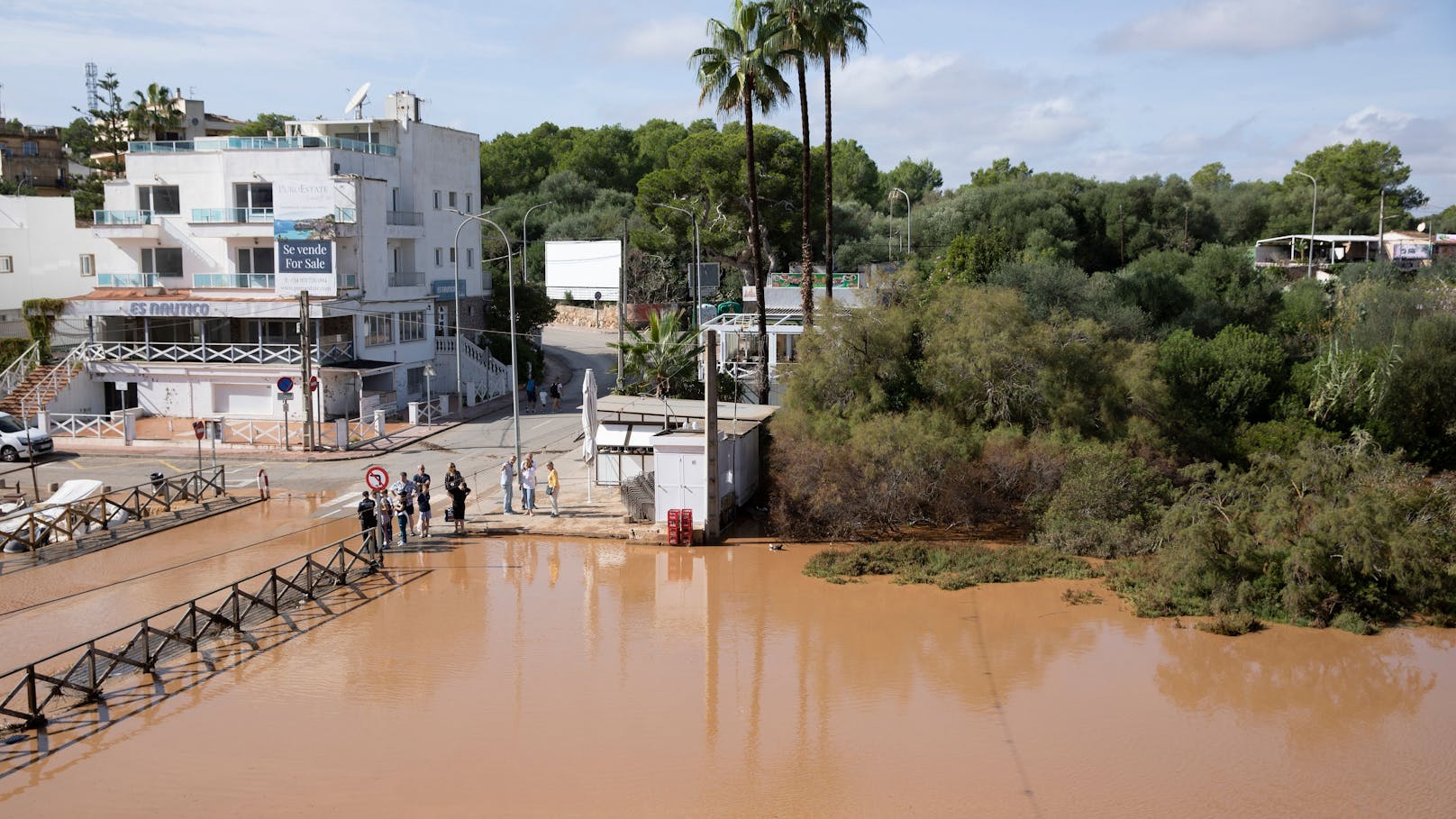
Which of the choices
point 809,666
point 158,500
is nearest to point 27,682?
point 809,666

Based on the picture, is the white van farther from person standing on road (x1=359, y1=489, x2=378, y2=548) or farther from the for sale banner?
person standing on road (x1=359, y1=489, x2=378, y2=548)

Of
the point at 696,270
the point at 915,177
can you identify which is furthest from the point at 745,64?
the point at 915,177

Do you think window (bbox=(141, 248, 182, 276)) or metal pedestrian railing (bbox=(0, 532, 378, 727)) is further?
window (bbox=(141, 248, 182, 276))

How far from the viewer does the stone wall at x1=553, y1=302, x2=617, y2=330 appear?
73.8 m

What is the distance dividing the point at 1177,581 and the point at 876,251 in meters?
45.0

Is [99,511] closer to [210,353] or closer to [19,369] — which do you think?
[210,353]

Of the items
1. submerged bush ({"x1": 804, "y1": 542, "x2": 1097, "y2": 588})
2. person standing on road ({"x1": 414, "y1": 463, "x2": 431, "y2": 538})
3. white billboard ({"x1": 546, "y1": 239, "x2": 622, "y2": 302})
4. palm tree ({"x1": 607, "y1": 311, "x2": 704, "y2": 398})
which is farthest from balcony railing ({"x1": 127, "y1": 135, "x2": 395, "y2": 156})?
white billboard ({"x1": 546, "y1": 239, "x2": 622, "y2": 302})

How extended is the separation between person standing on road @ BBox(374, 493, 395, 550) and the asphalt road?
13.0 ft

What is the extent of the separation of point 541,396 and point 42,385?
1730 centimetres

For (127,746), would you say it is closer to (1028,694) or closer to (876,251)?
(1028,694)

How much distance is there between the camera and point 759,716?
15.8 m

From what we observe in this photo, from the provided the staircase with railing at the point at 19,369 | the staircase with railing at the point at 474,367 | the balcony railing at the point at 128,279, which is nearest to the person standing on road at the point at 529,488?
the staircase with railing at the point at 474,367

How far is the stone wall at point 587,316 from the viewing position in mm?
73812

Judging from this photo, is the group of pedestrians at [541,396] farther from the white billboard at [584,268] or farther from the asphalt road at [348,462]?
the white billboard at [584,268]
